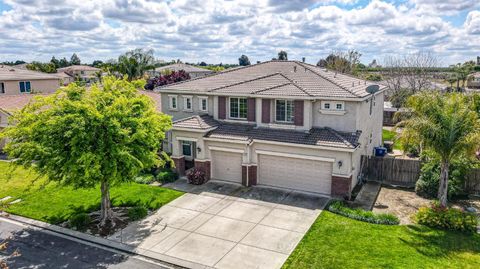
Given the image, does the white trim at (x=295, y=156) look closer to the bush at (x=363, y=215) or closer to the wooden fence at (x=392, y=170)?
the bush at (x=363, y=215)

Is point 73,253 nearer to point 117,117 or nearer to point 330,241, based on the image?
point 117,117

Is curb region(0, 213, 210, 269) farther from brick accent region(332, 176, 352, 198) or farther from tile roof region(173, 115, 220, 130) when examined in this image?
brick accent region(332, 176, 352, 198)

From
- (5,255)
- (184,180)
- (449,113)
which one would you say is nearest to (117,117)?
(5,255)

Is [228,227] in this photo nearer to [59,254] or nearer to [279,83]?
[59,254]

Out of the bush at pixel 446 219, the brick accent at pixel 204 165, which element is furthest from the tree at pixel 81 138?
the bush at pixel 446 219

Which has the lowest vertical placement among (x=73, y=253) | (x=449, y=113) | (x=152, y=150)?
(x=73, y=253)
